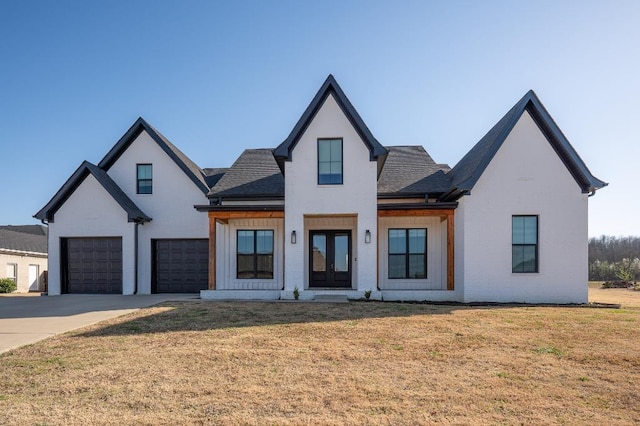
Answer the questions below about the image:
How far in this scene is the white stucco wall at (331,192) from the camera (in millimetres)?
13898

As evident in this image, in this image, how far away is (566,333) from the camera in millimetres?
8219

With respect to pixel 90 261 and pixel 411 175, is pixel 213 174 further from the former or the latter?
pixel 411 175

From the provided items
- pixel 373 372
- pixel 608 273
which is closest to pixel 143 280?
pixel 373 372

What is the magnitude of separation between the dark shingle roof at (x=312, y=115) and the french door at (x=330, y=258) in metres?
3.86

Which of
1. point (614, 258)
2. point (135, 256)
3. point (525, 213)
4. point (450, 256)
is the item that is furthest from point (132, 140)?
point (614, 258)

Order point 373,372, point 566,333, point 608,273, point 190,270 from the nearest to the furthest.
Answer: point 373,372, point 566,333, point 190,270, point 608,273

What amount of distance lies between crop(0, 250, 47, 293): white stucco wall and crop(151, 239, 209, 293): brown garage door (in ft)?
46.0

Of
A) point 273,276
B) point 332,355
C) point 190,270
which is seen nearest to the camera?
point 332,355

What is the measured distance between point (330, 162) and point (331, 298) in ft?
16.7

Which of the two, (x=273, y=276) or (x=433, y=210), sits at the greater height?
(x=433, y=210)

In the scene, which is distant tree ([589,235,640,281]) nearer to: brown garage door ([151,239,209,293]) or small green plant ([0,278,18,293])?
brown garage door ([151,239,209,293])

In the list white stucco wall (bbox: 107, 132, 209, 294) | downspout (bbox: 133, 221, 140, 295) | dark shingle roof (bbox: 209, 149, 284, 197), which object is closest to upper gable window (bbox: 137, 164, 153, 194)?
white stucco wall (bbox: 107, 132, 209, 294)

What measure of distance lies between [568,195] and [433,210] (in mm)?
4716

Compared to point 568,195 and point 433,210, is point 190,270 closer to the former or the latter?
point 433,210
